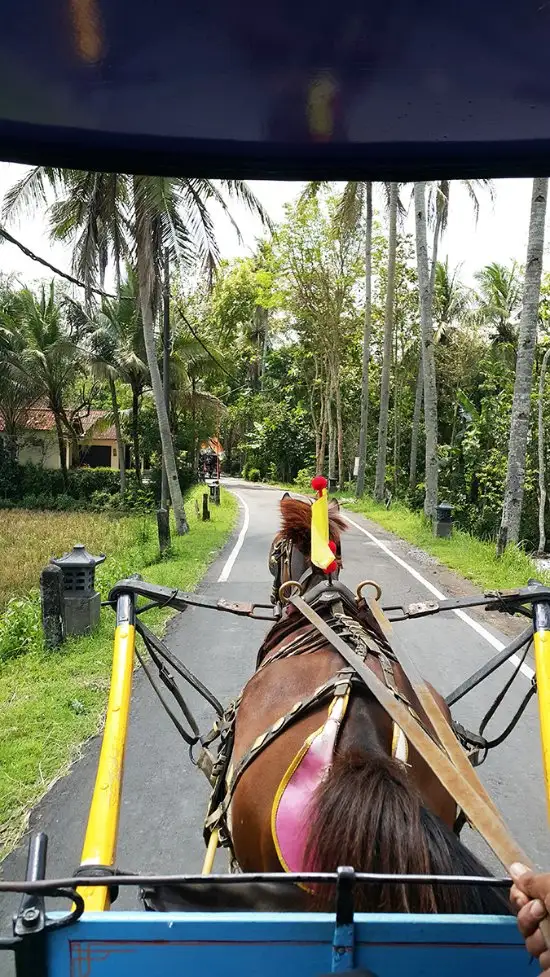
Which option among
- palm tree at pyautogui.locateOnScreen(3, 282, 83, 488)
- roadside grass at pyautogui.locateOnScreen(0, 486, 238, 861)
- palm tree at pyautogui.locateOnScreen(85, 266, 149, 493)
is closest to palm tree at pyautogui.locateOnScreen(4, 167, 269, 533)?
roadside grass at pyautogui.locateOnScreen(0, 486, 238, 861)

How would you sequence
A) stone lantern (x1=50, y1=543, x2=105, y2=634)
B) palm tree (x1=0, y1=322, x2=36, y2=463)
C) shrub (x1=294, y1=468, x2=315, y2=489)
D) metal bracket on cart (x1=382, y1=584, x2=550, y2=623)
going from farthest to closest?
shrub (x1=294, y1=468, x2=315, y2=489) < palm tree (x1=0, y1=322, x2=36, y2=463) < stone lantern (x1=50, y1=543, x2=105, y2=634) < metal bracket on cart (x1=382, y1=584, x2=550, y2=623)

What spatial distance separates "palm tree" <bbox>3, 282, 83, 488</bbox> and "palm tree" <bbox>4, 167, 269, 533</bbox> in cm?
1297

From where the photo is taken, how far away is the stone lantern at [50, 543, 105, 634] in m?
6.45

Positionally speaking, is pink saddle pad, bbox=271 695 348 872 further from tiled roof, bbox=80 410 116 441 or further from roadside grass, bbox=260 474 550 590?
tiled roof, bbox=80 410 116 441

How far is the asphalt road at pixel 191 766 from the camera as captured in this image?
3.51m

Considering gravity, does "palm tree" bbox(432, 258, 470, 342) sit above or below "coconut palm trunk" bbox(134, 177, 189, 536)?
above

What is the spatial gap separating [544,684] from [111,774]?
1512mm

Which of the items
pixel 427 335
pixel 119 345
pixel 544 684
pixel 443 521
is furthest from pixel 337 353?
pixel 544 684

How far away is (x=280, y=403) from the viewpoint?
3903cm

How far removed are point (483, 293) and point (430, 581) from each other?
21808 mm

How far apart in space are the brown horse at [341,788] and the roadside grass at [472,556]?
22.8 feet

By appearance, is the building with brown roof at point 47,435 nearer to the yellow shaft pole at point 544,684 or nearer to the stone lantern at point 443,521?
the stone lantern at point 443,521

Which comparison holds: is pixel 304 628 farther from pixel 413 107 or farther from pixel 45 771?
pixel 45 771

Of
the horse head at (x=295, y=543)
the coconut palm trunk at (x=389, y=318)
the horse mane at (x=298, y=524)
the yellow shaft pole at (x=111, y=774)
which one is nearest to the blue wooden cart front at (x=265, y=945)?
the yellow shaft pole at (x=111, y=774)
